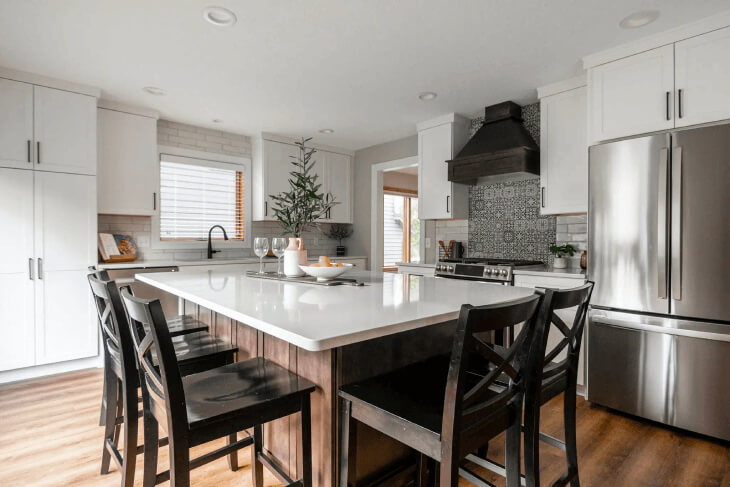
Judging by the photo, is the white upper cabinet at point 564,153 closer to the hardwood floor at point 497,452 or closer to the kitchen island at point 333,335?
the hardwood floor at point 497,452

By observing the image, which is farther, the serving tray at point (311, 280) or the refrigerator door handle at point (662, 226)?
the refrigerator door handle at point (662, 226)

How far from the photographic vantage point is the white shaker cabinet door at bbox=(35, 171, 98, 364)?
10.6 ft

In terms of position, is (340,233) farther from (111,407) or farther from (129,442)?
(129,442)

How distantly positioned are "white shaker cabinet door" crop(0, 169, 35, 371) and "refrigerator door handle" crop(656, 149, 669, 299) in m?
4.52

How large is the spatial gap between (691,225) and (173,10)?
324 centimetres

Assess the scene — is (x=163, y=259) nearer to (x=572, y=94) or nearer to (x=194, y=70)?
(x=194, y=70)

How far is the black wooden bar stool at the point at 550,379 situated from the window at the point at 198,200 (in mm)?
3989

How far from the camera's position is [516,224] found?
154 inches

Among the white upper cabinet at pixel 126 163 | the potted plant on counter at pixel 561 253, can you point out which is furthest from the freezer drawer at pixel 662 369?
the white upper cabinet at pixel 126 163

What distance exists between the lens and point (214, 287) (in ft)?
6.26

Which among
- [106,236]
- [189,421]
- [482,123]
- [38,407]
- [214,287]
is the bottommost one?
[38,407]

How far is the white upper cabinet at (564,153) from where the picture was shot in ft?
10.4

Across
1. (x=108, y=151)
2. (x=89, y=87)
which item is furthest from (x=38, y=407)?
(x=89, y=87)

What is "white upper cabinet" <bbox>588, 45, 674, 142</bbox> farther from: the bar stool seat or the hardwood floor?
the bar stool seat
